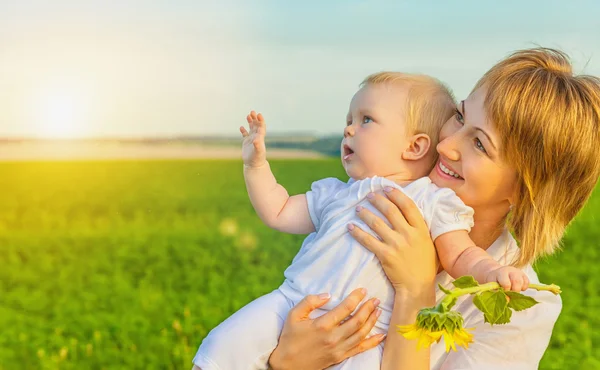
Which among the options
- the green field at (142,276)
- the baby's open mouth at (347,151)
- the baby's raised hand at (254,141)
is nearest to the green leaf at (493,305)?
the baby's open mouth at (347,151)

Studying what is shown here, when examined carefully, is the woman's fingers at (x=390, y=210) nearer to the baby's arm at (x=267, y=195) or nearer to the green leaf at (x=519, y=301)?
the baby's arm at (x=267, y=195)

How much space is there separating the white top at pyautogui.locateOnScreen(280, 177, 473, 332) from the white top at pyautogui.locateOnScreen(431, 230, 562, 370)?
0.24 m

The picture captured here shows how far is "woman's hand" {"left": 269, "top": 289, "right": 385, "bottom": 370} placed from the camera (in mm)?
2559

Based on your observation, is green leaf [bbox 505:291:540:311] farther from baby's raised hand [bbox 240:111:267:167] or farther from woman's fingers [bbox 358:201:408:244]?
baby's raised hand [bbox 240:111:267:167]

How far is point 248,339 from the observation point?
2676 mm

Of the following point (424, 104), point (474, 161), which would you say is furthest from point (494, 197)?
point (424, 104)

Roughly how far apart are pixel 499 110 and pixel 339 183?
0.63 meters

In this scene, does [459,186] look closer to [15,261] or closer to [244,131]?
[244,131]

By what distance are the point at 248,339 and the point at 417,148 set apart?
84 centimetres

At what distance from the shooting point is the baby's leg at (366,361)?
258 centimetres

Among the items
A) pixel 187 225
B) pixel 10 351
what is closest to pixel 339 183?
pixel 10 351

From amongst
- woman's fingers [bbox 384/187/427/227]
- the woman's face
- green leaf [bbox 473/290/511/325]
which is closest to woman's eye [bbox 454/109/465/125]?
the woman's face

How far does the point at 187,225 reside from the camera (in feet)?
39.9

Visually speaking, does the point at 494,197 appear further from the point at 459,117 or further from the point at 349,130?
the point at 349,130
